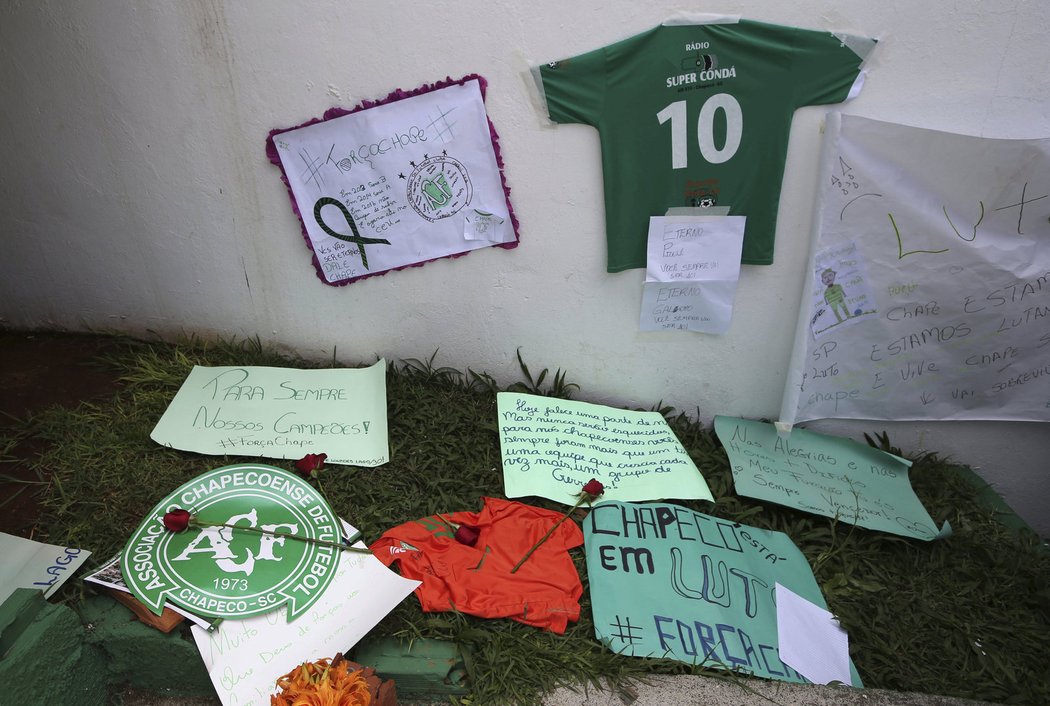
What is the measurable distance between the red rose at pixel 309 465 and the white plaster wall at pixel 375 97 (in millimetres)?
602

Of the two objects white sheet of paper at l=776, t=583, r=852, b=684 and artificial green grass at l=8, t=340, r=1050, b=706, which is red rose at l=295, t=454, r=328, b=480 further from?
white sheet of paper at l=776, t=583, r=852, b=684

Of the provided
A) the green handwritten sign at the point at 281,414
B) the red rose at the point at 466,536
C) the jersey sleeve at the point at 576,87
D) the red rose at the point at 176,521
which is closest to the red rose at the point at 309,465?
the green handwritten sign at the point at 281,414

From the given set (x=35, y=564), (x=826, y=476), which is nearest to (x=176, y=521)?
(x=35, y=564)

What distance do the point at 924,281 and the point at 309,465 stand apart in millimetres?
2232

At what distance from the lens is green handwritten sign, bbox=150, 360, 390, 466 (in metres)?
2.34

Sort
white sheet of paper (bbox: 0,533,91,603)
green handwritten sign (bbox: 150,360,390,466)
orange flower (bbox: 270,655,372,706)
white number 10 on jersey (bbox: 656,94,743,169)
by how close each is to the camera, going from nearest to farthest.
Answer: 1. orange flower (bbox: 270,655,372,706)
2. white sheet of paper (bbox: 0,533,91,603)
3. white number 10 on jersey (bbox: 656,94,743,169)
4. green handwritten sign (bbox: 150,360,390,466)

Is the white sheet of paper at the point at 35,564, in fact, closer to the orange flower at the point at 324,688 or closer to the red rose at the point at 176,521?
the red rose at the point at 176,521

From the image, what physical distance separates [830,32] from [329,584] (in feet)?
7.11

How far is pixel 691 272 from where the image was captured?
7.92ft

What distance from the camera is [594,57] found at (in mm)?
2064

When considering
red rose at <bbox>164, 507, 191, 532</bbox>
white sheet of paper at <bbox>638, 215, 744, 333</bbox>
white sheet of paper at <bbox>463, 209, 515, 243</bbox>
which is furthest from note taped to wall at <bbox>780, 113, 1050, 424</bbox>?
Answer: red rose at <bbox>164, 507, 191, 532</bbox>

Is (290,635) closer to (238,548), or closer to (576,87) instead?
(238,548)

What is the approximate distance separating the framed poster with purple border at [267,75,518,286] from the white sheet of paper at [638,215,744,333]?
53cm

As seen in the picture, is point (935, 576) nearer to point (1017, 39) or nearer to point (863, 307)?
point (863, 307)
